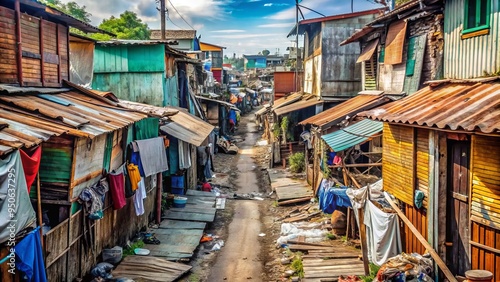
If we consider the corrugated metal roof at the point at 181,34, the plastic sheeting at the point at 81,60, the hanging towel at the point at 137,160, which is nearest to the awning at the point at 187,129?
the hanging towel at the point at 137,160

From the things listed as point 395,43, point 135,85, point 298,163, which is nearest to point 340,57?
point 298,163

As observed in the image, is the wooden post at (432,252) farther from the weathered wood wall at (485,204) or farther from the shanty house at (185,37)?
the shanty house at (185,37)

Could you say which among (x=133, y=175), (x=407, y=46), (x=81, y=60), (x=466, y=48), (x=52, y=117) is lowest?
(x=133, y=175)

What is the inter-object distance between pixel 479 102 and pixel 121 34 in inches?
1467

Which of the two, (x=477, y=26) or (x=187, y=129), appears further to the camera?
(x=187, y=129)

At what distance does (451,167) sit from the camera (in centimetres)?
930

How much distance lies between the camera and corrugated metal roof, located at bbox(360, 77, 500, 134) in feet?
24.3

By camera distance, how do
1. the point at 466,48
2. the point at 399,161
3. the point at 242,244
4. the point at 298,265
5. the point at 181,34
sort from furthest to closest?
the point at 181,34, the point at 242,244, the point at 298,265, the point at 399,161, the point at 466,48

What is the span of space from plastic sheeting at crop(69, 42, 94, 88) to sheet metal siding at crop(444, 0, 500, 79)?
1282cm

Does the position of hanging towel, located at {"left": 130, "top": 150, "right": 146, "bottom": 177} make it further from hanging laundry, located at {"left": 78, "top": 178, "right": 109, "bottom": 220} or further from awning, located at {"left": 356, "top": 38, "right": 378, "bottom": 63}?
awning, located at {"left": 356, "top": 38, "right": 378, "bottom": 63}

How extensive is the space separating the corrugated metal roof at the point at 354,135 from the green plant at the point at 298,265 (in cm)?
374

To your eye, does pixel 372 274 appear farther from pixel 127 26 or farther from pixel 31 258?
pixel 127 26

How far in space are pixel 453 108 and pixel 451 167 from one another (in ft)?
4.54

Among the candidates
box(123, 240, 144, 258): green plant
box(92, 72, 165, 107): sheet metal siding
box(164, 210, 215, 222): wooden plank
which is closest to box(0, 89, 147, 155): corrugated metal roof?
box(123, 240, 144, 258): green plant
